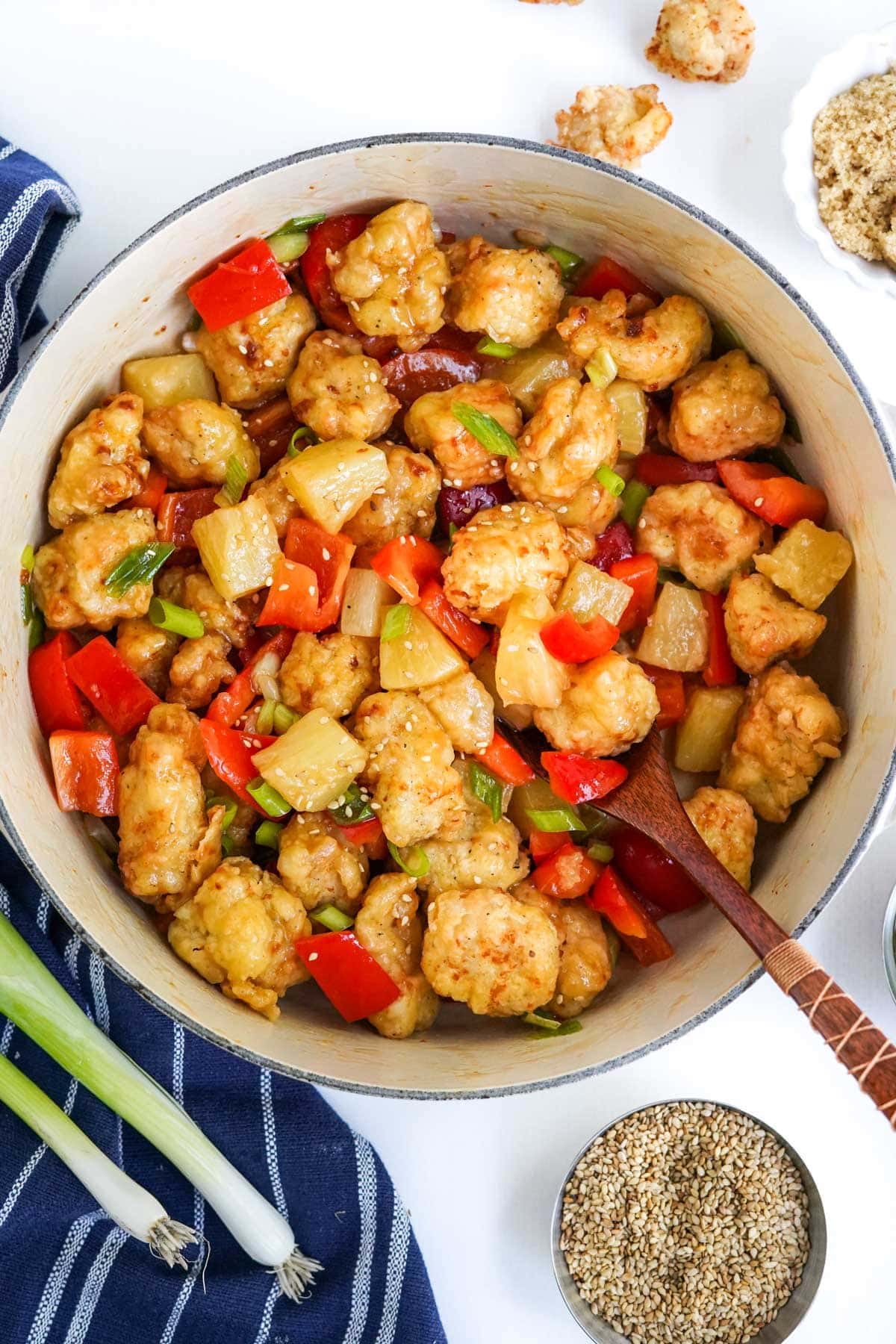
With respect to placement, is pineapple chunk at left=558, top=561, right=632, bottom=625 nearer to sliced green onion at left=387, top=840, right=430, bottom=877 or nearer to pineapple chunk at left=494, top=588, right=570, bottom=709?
pineapple chunk at left=494, top=588, right=570, bottom=709

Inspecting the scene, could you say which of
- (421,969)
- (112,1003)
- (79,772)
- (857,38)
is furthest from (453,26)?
(112,1003)

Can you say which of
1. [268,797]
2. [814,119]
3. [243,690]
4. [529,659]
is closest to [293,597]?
[243,690]

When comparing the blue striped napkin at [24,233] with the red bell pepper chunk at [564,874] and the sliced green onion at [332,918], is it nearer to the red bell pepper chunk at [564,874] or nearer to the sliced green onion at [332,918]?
the sliced green onion at [332,918]

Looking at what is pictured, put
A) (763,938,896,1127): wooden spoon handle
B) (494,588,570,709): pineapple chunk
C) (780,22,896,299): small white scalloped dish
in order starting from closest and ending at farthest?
(763,938,896,1127): wooden spoon handle
(494,588,570,709): pineapple chunk
(780,22,896,299): small white scalloped dish

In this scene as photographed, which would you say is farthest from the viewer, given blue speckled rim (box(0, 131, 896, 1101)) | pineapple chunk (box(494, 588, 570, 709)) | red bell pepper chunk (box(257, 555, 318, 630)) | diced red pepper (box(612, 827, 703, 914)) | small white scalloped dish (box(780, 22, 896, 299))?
small white scalloped dish (box(780, 22, 896, 299))

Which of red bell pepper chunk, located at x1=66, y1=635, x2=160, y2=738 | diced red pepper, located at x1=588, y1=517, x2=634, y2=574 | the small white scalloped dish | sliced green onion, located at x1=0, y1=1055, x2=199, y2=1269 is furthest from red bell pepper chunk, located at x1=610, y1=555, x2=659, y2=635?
sliced green onion, located at x1=0, y1=1055, x2=199, y2=1269

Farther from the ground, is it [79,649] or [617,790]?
[617,790]

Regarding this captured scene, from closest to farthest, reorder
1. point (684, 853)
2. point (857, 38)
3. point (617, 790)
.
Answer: point (684, 853)
point (617, 790)
point (857, 38)

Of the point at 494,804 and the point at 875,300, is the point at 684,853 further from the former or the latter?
the point at 875,300

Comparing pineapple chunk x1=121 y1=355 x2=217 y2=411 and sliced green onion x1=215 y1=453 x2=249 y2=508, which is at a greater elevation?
pineapple chunk x1=121 y1=355 x2=217 y2=411
